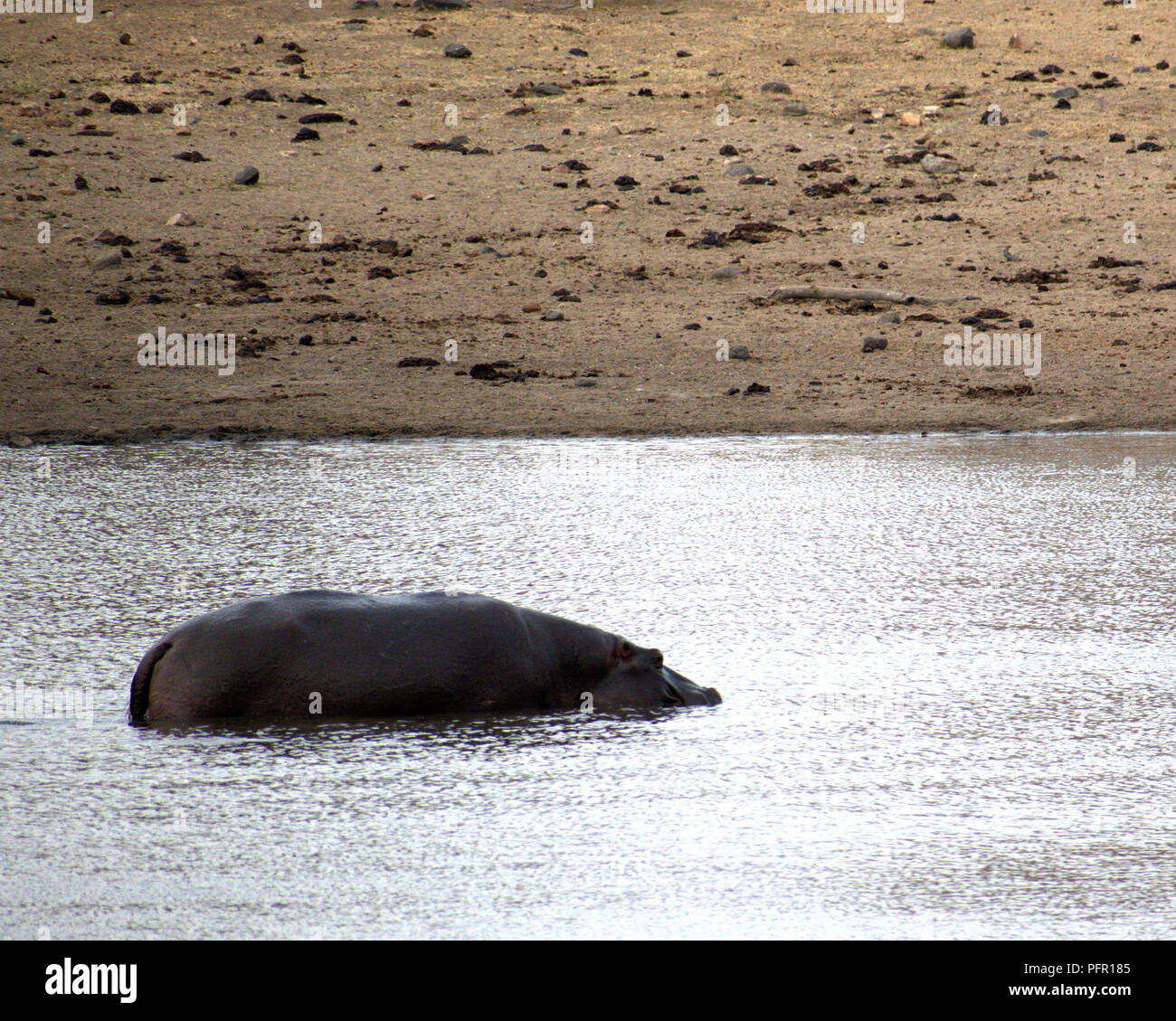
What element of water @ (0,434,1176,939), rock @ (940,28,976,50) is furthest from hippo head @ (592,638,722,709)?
rock @ (940,28,976,50)

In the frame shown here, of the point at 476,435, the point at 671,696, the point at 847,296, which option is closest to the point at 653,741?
the point at 671,696

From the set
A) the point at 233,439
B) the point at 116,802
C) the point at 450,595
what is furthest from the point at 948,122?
the point at 116,802

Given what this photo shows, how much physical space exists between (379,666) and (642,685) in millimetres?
674

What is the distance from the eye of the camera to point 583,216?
1375 cm

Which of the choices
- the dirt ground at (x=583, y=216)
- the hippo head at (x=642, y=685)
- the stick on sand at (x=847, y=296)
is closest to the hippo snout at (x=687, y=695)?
the hippo head at (x=642, y=685)

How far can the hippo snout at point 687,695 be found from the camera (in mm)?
4023

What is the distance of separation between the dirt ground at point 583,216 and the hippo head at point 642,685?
464cm

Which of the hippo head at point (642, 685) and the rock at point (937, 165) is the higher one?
the rock at point (937, 165)

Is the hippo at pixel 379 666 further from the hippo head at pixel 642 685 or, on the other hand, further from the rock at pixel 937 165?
the rock at pixel 937 165

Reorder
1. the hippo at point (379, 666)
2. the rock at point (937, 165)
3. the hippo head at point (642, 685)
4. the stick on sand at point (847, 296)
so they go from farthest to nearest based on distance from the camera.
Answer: the rock at point (937, 165), the stick on sand at point (847, 296), the hippo head at point (642, 685), the hippo at point (379, 666)

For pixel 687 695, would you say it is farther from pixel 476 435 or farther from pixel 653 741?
pixel 476 435

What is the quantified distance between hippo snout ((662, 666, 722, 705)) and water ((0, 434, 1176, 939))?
0.07 m

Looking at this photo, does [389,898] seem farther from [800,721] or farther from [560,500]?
[560,500]

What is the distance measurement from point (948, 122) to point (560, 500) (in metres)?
11.5
